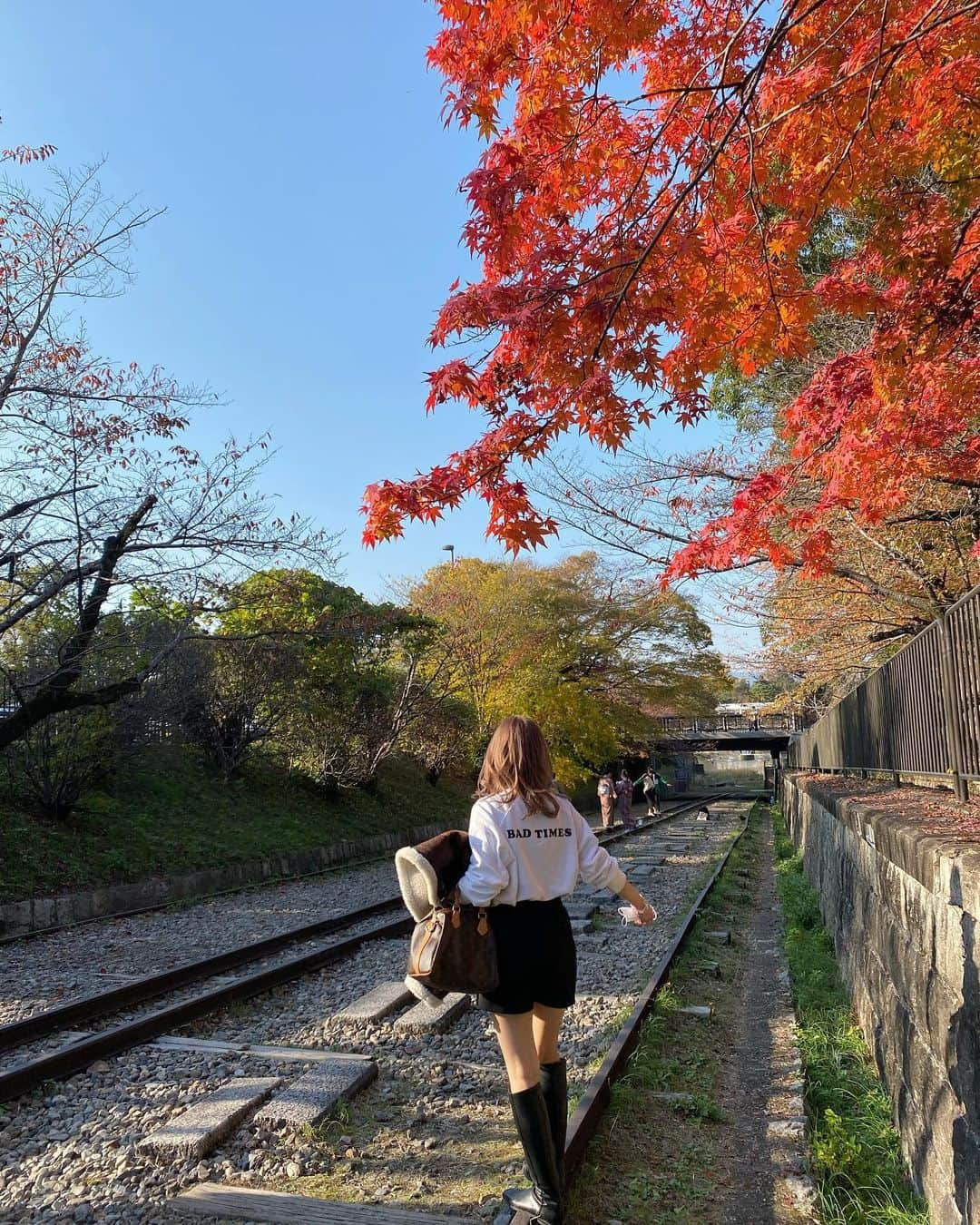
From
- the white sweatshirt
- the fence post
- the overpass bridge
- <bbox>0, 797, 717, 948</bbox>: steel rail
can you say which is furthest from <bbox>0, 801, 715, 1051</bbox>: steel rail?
the overpass bridge

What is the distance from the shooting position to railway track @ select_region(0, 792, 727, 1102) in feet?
15.9

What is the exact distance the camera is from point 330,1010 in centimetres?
630

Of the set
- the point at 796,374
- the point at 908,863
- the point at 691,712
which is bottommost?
the point at 908,863

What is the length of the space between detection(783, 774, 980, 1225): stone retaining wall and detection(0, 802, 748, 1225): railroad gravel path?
1.69 m

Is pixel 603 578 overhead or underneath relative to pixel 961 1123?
overhead

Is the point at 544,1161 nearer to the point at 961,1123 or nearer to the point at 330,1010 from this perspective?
the point at 961,1123

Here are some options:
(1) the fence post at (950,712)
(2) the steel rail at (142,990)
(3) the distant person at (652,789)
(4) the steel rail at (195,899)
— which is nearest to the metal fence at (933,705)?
(1) the fence post at (950,712)

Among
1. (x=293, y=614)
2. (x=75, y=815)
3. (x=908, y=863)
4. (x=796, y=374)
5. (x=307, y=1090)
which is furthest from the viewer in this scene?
(x=293, y=614)

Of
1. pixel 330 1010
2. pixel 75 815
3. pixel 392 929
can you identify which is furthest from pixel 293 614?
pixel 330 1010

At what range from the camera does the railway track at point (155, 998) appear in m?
4.85

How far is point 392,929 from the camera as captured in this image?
30.1 feet

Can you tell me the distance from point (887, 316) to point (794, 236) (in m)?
0.94

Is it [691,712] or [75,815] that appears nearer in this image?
[75,815]

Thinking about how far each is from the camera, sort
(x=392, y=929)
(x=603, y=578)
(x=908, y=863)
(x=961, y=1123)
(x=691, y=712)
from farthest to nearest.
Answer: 1. (x=691, y=712)
2. (x=603, y=578)
3. (x=392, y=929)
4. (x=908, y=863)
5. (x=961, y=1123)
